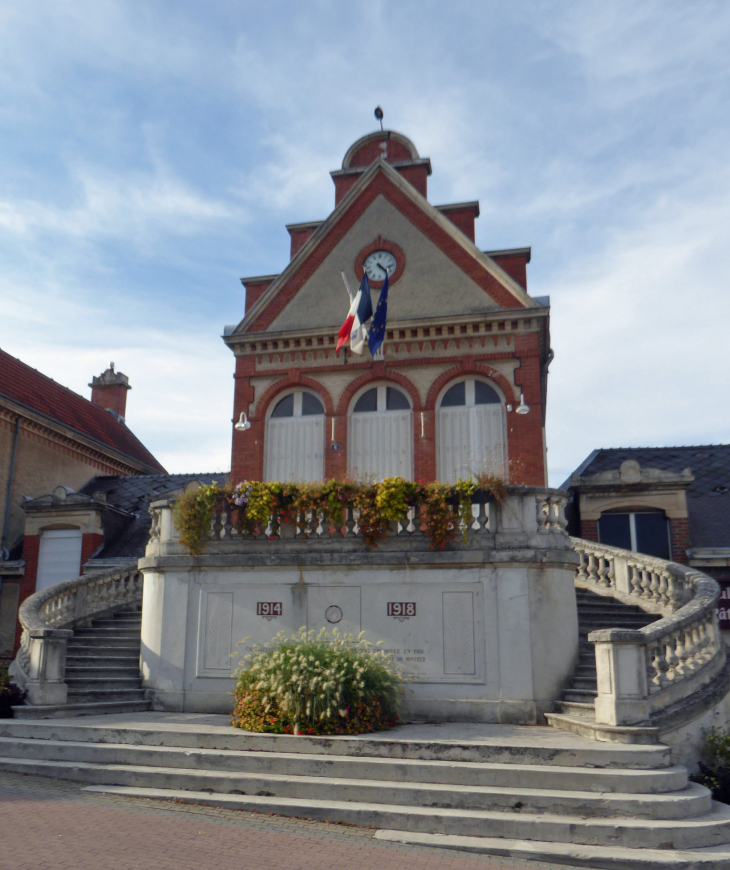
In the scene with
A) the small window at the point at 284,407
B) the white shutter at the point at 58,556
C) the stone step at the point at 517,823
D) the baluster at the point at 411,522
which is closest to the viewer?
the stone step at the point at 517,823

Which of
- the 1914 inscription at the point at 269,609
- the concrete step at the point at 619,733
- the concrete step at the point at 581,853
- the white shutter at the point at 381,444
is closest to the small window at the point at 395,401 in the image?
the white shutter at the point at 381,444

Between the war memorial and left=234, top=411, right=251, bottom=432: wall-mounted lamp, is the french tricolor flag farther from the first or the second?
left=234, top=411, right=251, bottom=432: wall-mounted lamp

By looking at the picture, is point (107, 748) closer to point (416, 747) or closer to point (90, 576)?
point (416, 747)

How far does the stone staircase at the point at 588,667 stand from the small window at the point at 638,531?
3780 millimetres

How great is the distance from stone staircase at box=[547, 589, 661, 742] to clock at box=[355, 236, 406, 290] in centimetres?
864

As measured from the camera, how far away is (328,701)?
9172 mm

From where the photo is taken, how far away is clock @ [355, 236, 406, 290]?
58.3 ft

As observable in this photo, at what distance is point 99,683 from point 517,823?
7283 millimetres

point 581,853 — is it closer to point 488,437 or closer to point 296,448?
point 488,437

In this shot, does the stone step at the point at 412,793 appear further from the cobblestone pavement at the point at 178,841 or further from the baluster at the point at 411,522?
the baluster at the point at 411,522

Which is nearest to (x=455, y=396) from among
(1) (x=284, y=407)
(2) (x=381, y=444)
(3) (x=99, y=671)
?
(2) (x=381, y=444)

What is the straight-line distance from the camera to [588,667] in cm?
1078

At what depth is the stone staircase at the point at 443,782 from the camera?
7.07 meters

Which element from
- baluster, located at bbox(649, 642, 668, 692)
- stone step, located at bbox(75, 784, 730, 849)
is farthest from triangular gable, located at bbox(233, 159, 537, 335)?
stone step, located at bbox(75, 784, 730, 849)
